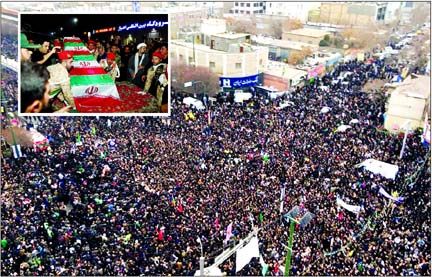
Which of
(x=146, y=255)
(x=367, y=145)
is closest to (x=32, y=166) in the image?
(x=146, y=255)

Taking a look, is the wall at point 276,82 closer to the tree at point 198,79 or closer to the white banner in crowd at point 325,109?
the tree at point 198,79

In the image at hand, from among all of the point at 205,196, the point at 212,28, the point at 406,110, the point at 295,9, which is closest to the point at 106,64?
the point at 205,196

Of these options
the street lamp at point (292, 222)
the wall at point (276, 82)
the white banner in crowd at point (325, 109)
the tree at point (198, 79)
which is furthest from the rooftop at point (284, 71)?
the street lamp at point (292, 222)

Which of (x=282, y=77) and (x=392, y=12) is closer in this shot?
(x=282, y=77)

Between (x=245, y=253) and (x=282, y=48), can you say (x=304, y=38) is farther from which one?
(x=245, y=253)

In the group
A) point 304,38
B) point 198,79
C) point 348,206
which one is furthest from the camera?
point 304,38

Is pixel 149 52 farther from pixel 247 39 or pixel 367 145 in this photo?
pixel 247 39
